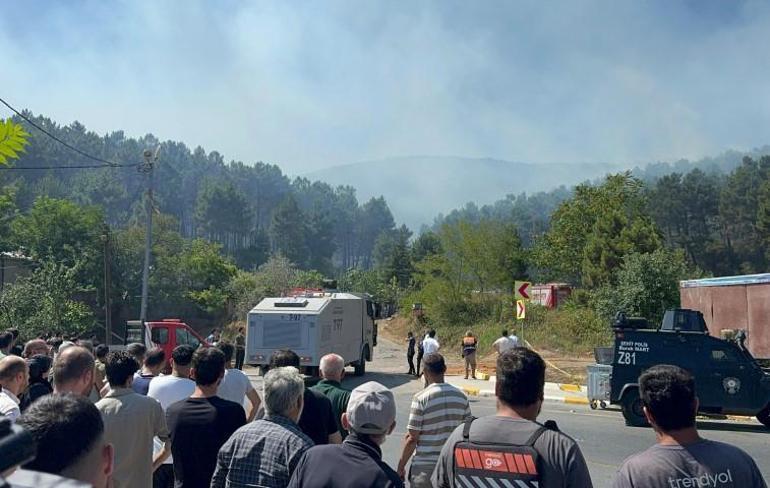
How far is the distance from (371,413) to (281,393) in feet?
2.82

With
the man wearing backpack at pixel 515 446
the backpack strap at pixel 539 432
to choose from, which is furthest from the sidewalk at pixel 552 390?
the backpack strap at pixel 539 432

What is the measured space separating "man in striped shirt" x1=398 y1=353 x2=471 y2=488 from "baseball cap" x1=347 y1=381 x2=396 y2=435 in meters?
1.82

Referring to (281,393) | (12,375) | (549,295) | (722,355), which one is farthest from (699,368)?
(549,295)

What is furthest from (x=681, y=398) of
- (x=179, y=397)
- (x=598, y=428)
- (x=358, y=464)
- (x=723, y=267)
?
(x=723, y=267)

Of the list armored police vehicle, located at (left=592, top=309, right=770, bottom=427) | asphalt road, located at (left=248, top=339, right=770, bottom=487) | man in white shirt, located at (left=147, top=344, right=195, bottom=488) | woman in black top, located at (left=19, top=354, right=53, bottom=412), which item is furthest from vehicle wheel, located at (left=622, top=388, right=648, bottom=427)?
woman in black top, located at (left=19, top=354, right=53, bottom=412)

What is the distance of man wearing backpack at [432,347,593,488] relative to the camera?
3260mm

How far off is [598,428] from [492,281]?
1275 inches

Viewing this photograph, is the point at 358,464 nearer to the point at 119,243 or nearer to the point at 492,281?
the point at 492,281

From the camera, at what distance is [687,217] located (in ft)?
322

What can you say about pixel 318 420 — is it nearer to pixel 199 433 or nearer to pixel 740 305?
pixel 199 433

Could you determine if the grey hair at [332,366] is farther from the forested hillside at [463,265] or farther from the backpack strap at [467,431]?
the forested hillside at [463,265]

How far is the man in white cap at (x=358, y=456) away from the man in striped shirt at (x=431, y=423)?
181 cm

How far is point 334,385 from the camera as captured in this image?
242 inches

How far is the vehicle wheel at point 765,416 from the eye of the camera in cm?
1497
